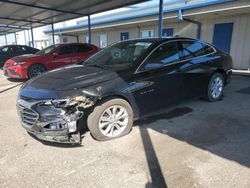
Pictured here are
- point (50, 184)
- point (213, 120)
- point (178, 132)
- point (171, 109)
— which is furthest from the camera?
point (171, 109)

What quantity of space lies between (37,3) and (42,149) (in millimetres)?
8390

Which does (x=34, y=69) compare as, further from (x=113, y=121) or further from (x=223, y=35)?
(x=223, y=35)

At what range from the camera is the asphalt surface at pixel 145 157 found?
8.18ft

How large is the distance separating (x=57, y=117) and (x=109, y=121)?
0.82 m

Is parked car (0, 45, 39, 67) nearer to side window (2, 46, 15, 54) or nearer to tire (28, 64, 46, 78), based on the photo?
side window (2, 46, 15, 54)

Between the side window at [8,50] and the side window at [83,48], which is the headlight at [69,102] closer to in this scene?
the side window at [83,48]

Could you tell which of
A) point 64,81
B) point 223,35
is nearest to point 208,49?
point 64,81

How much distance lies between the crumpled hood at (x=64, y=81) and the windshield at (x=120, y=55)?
1.07ft

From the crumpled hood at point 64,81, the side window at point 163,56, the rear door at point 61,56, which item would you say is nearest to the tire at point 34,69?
the rear door at point 61,56

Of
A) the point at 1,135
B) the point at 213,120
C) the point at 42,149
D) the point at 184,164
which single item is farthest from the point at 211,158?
the point at 1,135

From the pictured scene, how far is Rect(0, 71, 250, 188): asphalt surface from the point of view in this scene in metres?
2.49

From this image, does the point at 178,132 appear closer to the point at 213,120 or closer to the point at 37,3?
the point at 213,120

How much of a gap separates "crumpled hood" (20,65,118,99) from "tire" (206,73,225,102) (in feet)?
8.77

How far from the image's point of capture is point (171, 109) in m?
4.82
